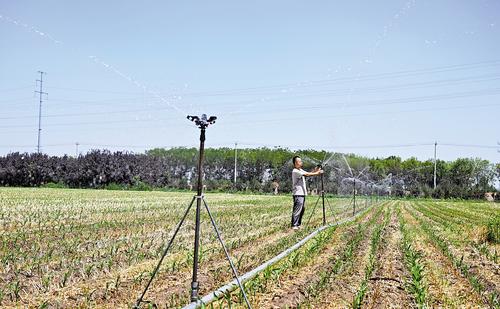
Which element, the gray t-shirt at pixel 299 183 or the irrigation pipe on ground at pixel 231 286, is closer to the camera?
the irrigation pipe on ground at pixel 231 286

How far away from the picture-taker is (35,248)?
841cm

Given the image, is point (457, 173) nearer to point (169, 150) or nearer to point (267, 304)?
point (169, 150)

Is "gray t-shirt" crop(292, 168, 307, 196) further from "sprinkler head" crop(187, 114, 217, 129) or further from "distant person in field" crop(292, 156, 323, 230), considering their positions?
"sprinkler head" crop(187, 114, 217, 129)

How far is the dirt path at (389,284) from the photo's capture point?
18.8 feet

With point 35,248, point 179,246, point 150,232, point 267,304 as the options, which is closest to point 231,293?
point 267,304

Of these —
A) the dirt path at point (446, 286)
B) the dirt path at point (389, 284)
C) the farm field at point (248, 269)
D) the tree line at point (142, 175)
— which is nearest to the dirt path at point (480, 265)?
the farm field at point (248, 269)

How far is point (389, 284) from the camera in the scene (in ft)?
21.8

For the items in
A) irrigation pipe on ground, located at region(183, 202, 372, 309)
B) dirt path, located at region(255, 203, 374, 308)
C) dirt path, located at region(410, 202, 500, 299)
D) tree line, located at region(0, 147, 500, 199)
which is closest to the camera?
irrigation pipe on ground, located at region(183, 202, 372, 309)

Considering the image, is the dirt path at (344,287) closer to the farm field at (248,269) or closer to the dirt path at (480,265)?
the farm field at (248,269)

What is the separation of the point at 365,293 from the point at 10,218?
11370 millimetres

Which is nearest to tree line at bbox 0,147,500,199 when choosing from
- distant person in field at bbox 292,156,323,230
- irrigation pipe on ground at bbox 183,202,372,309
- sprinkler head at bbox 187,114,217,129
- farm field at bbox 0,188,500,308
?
distant person in field at bbox 292,156,323,230

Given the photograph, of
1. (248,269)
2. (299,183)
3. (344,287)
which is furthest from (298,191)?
(344,287)

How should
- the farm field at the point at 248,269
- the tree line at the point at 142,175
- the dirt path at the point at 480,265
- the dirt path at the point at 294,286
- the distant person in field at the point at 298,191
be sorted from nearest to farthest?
the dirt path at the point at 294,286, the farm field at the point at 248,269, the dirt path at the point at 480,265, the distant person in field at the point at 298,191, the tree line at the point at 142,175

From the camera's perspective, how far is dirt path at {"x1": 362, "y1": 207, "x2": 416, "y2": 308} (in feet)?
18.8
